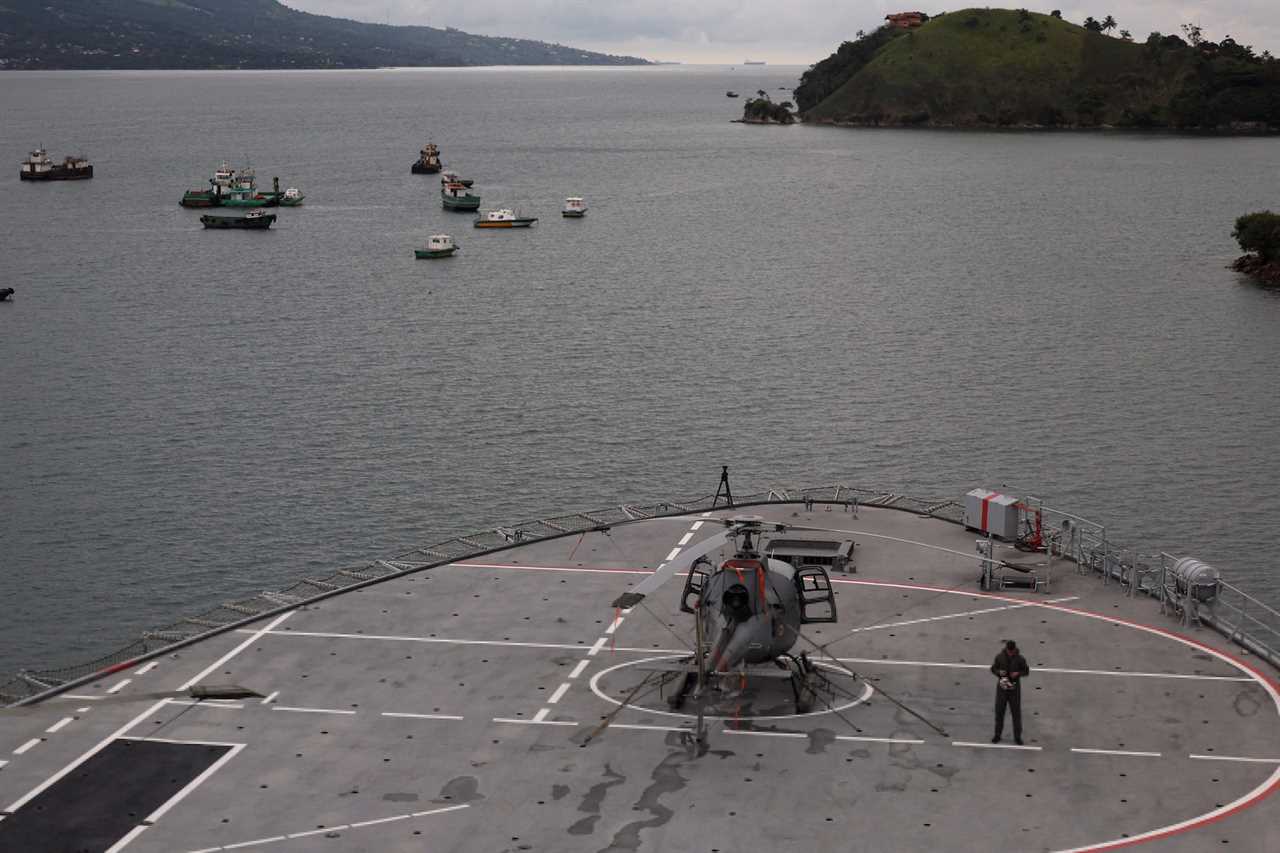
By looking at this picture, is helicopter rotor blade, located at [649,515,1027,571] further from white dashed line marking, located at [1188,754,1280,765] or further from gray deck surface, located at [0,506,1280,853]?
white dashed line marking, located at [1188,754,1280,765]

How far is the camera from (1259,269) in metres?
133

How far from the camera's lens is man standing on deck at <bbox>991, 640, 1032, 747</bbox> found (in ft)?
100.0

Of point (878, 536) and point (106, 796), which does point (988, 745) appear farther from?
point (106, 796)

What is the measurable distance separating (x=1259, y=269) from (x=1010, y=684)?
114326 millimetres

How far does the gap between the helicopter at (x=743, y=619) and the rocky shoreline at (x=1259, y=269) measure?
110 metres

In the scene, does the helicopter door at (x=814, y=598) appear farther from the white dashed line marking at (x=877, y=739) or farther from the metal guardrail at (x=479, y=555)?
the metal guardrail at (x=479, y=555)

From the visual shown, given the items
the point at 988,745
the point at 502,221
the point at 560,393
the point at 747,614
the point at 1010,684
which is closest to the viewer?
the point at 1010,684

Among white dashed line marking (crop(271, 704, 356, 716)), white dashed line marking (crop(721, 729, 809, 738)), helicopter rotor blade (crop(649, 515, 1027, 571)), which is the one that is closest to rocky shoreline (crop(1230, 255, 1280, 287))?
helicopter rotor blade (crop(649, 515, 1027, 571))

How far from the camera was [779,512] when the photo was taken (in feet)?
154

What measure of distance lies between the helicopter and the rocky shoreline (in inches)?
4340

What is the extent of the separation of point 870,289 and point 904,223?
47.8 metres

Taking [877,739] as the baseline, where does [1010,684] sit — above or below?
above

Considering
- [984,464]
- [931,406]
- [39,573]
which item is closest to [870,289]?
[931,406]

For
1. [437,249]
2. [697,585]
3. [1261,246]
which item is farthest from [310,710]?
[1261,246]
